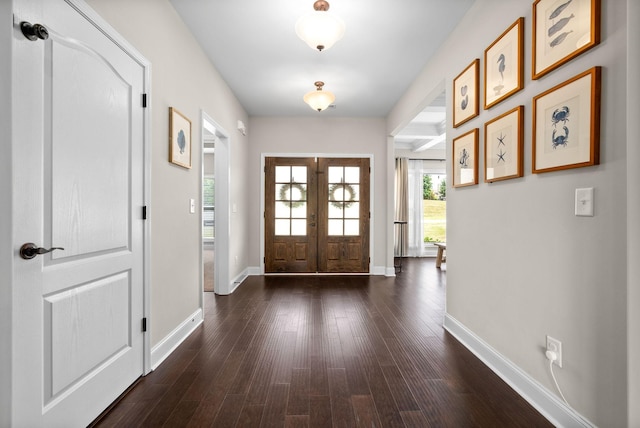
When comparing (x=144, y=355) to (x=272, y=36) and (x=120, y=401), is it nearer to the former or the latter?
(x=120, y=401)

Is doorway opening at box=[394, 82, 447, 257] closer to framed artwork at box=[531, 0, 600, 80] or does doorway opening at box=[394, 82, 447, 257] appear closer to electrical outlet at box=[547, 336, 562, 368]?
framed artwork at box=[531, 0, 600, 80]

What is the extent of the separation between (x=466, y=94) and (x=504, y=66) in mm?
557

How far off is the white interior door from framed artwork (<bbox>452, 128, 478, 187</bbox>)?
2445 millimetres

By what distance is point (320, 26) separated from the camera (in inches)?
91.3

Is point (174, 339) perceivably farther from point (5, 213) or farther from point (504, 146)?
point (504, 146)

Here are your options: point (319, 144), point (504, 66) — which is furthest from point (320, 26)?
point (319, 144)

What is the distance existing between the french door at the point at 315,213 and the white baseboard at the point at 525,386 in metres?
3.10

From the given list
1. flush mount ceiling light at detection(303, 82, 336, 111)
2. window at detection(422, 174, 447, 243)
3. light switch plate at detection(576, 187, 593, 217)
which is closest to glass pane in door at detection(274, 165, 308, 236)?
flush mount ceiling light at detection(303, 82, 336, 111)

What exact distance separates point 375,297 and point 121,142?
10.9 ft

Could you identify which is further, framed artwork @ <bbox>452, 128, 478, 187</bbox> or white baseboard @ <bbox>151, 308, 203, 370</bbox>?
framed artwork @ <bbox>452, 128, 478, 187</bbox>

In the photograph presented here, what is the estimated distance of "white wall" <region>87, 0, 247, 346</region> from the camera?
2.20 metres

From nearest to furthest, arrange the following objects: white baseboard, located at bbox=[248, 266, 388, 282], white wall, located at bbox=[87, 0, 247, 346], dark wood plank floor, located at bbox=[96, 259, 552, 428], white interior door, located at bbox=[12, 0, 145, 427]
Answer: white interior door, located at bbox=[12, 0, 145, 427]
dark wood plank floor, located at bbox=[96, 259, 552, 428]
white wall, located at bbox=[87, 0, 247, 346]
white baseboard, located at bbox=[248, 266, 388, 282]

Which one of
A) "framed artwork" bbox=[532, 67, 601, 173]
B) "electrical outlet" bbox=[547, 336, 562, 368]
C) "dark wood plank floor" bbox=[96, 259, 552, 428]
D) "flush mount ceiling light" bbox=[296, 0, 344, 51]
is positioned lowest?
"dark wood plank floor" bbox=[96, 259, 552, 428]

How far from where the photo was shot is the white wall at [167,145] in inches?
86.4
